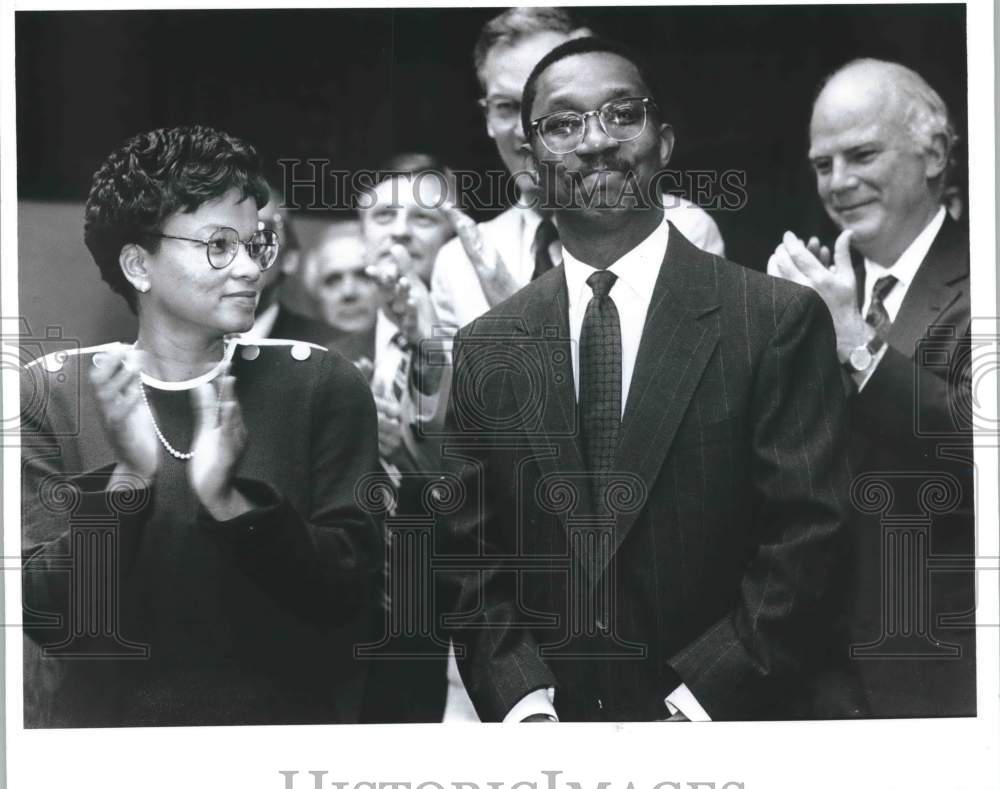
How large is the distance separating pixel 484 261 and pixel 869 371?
4.56ft

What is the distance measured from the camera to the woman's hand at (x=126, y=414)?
4.95 meters

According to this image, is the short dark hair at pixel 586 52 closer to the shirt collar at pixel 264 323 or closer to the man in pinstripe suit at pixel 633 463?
the man in pinstripe suit at pixel 633 463

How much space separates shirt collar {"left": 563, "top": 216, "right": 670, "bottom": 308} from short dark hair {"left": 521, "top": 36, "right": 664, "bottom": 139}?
45cm

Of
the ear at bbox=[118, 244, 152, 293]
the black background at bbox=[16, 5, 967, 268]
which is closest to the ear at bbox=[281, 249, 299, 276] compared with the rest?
the black background at bbox=[16, 5, 967, 268]

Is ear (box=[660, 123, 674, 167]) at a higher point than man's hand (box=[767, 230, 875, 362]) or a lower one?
higher

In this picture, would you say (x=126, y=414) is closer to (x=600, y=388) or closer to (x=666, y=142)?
(x=600, y=388)

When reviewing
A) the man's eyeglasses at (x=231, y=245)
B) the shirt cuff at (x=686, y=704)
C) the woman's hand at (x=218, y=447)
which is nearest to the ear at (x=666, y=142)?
the man's eyeglasses at (x=231, y=245)

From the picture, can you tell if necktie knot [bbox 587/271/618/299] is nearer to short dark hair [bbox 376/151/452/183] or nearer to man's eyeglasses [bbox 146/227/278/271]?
short dark hair [bbox 376/151/452/183]

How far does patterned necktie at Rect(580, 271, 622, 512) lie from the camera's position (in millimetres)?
4863

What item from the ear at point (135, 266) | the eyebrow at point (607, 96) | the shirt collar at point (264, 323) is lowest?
the shirt collar at point (264, 323)

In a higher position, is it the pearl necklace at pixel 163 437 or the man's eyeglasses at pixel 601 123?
the man's eyeglasses at pixel 601 123

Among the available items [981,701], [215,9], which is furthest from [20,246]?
[981,701]

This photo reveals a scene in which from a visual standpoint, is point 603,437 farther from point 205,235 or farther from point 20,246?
point 20,246

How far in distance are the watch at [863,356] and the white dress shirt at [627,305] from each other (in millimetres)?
735
